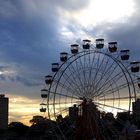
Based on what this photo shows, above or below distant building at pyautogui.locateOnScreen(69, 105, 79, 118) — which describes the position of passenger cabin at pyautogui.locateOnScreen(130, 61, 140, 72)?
above

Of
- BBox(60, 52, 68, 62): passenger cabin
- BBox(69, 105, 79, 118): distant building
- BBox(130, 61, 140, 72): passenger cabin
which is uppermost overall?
BBox(60, 52, 68, 62): passenger cabin

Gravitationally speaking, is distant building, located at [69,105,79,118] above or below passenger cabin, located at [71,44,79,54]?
below

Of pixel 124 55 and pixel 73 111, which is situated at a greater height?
pixel 124 55

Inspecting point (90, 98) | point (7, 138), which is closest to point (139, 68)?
point (90, 98)

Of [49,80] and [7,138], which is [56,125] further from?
[7,138]

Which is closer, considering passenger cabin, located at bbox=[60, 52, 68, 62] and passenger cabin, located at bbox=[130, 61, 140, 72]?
passenger cabin, located at bbox=[130, 61, 140, 72]

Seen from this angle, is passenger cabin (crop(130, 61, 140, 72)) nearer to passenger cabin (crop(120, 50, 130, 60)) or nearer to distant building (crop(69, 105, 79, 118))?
passenger cabin (crop(120, 50, 130, 60))

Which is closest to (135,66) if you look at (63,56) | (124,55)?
(124,55)

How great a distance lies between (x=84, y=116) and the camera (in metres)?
81.1

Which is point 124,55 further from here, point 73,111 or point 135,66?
point 73,111

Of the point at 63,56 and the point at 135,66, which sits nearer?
the point at 135,66

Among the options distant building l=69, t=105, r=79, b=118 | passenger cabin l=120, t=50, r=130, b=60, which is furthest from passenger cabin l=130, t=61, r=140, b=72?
distant building l=69, t=105, r=79, b=118

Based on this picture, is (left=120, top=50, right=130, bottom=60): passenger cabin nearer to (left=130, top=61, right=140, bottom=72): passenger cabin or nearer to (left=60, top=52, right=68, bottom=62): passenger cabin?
(left=130, top=61, right=140, bottom=72): passenger cabin

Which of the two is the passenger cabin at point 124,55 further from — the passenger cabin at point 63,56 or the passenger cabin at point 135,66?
the passenger cabin at point 63,56
